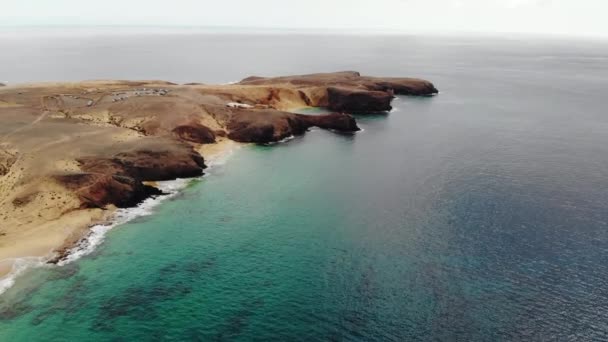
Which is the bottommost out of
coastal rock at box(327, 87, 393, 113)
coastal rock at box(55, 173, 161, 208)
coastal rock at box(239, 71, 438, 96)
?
coastal rock at box(55, 173, 161, 208)

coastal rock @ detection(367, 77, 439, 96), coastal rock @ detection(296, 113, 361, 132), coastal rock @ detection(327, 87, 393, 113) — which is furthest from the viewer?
coastal rock @ detection(367, 77, 439, 96)

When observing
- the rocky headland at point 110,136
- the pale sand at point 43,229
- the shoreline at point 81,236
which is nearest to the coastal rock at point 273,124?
the rocky headland at point 110,136

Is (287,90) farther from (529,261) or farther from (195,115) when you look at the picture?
(529,261)

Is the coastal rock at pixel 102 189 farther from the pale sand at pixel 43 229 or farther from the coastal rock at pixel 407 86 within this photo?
the coastal rock at pixel 407 86

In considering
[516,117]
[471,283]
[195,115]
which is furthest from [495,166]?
[195,115]

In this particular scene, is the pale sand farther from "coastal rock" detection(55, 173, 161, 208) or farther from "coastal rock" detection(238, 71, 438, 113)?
"coastal rock" detection(238, 71, 438, 113)

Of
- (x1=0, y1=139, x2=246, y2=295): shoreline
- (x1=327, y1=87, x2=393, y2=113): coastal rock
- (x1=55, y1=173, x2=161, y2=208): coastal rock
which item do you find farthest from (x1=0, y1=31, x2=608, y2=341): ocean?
(x1=327, y1=87, x2=393, y2=113): coastal rock
